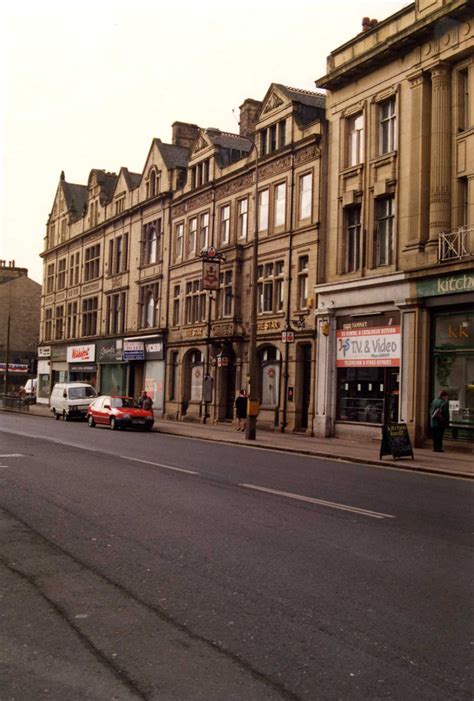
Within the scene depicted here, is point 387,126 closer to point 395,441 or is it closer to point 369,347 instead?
point 369,347

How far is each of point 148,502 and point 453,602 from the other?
5529 millimetres

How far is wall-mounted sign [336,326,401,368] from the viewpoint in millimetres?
25875

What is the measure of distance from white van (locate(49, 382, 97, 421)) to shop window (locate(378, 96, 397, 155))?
19.9 meters

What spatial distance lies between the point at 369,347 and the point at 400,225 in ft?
14.3

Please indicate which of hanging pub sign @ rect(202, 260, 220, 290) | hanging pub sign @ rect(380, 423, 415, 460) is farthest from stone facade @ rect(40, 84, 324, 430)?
hanging pub sign @ rect(380, 423, 415, 460)

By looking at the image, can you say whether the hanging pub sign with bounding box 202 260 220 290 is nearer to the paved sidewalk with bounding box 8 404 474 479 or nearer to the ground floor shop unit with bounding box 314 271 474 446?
the paved sidewalk with bounding box 8 404 474 479

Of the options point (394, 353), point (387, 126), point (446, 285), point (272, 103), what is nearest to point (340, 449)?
point (394, 353)

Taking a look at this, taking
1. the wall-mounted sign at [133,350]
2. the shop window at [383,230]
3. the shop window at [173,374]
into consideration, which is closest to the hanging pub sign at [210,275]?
the shop window at [173,374]

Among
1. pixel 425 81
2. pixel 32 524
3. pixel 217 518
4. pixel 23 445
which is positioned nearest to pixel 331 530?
pixel 217 518

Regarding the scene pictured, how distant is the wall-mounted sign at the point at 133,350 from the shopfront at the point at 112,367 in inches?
66.2

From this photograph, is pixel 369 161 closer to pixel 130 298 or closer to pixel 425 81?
pixel 425 81

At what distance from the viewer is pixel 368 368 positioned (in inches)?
1076

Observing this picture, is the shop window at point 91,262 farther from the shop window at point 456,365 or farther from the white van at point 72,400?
the shop window at point 456,365

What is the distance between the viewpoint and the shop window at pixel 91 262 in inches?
2189
